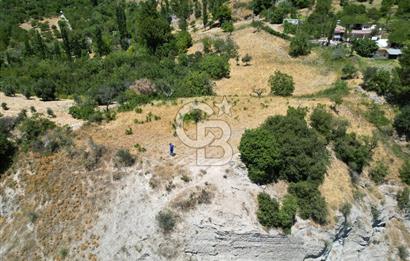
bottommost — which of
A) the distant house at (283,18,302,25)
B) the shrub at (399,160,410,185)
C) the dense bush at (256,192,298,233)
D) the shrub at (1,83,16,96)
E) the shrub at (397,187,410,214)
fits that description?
the shrub at (397,187,410,214)

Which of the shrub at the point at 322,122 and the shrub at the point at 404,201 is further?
the shrub at the point at 322,122

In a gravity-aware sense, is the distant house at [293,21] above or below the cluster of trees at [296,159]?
below

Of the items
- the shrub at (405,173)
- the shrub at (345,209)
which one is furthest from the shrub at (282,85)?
the shrub at (345,209)

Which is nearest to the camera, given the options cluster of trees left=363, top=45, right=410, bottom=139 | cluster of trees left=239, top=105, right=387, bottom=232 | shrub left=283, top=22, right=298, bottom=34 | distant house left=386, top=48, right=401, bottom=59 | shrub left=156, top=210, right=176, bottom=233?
shrub left=156, top=210, right=176, bottom=233

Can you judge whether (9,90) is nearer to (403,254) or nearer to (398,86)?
(403,254)

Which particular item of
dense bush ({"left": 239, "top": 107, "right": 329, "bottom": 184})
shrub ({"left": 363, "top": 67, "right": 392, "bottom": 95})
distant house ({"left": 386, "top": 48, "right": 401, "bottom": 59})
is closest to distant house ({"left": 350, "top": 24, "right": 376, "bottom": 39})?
distant house ({"left": 386, "top": 48, "right": 401, "bottom": 59})

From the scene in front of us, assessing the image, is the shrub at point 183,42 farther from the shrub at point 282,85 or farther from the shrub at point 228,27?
the shrub at point 282,85

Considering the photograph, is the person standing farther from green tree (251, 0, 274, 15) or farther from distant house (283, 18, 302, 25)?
green tree (251, 0, 274, 15)
